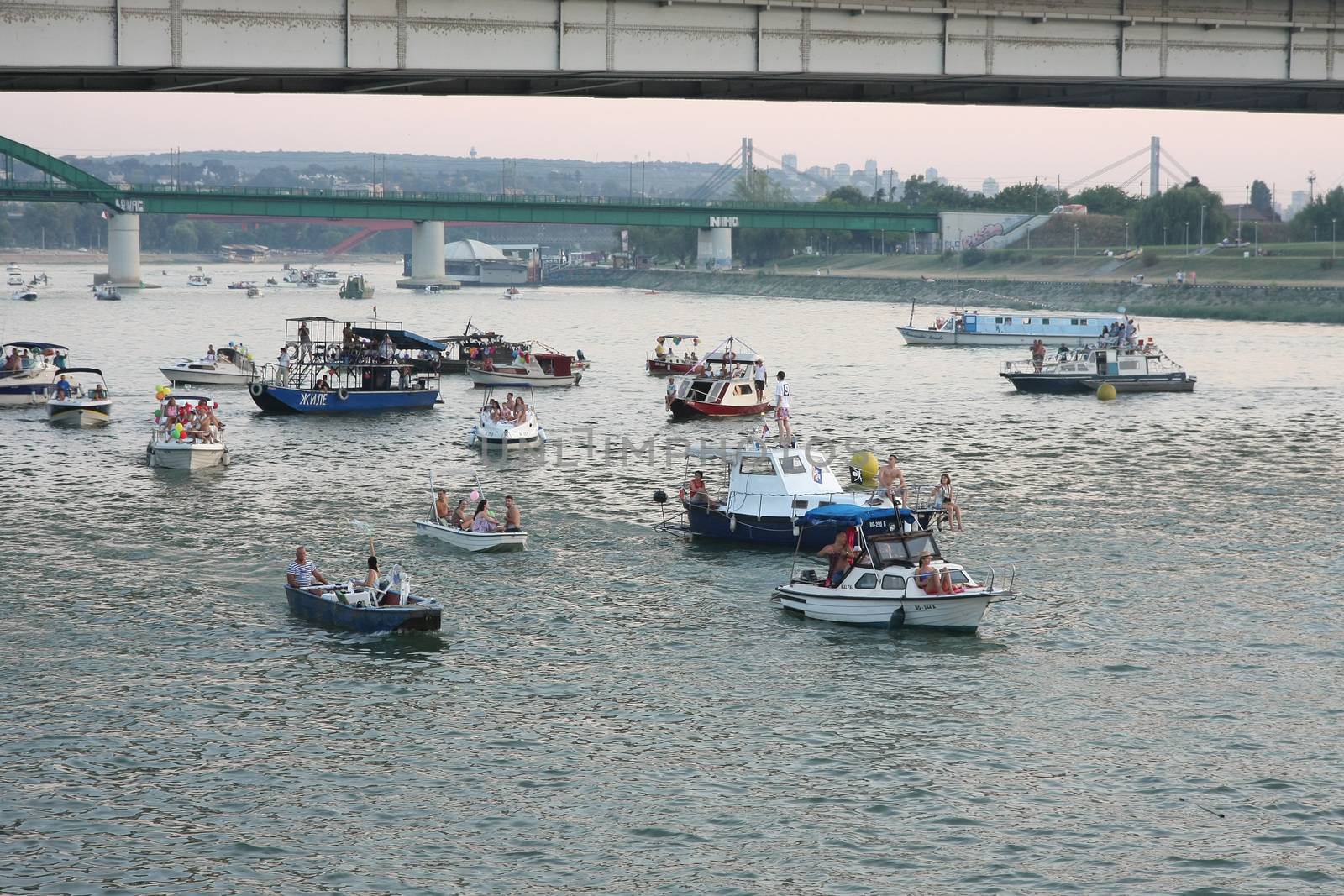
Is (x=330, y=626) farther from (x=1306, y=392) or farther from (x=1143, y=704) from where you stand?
(x=1306, y=392)

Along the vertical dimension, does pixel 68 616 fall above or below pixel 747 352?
below

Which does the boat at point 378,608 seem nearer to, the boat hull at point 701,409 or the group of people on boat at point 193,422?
the group of people on boat at point 193,422

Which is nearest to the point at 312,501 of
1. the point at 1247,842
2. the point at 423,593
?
the point at 423,593

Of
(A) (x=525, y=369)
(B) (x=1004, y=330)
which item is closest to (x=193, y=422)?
(A) (x=525, y=369)

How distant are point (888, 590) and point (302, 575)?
14.1 m

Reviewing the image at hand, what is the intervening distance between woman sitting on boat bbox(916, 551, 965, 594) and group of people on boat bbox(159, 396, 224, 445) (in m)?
34.6

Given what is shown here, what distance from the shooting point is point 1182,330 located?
14700 cm

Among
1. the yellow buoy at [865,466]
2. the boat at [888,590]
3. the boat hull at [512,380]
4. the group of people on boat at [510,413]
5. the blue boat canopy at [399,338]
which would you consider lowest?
the boat at [888,590]

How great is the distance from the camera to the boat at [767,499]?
4459cm

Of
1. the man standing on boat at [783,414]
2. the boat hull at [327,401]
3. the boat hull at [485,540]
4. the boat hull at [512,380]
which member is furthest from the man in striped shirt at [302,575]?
the boat hull at [512,380]

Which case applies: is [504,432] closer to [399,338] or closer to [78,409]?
[78,409]

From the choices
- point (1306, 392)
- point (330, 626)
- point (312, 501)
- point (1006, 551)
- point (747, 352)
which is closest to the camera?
point (330, 626)

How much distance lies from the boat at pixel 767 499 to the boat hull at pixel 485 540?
4685 mm

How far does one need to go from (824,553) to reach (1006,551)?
8.78 m
